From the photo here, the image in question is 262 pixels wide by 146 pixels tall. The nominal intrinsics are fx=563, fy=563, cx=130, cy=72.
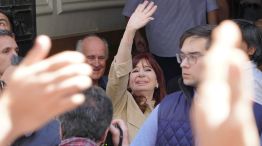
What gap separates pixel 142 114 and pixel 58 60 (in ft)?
7.83

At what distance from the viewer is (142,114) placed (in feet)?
10.4

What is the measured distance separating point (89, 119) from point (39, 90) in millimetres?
1108

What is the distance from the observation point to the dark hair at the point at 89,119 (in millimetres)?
1860

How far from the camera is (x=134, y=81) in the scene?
3.37 metres

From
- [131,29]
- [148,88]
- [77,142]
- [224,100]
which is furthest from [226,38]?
[148,88]

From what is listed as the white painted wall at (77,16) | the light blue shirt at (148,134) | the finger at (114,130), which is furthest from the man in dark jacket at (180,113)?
the white painted wall at (77,16)

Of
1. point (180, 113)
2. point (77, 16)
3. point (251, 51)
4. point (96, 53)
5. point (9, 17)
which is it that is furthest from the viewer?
point (77, 16)

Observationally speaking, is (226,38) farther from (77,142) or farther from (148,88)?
(148,88)

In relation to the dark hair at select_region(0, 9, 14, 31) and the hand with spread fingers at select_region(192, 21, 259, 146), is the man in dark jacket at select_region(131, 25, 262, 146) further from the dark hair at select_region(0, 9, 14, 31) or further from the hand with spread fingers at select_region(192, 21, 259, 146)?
the dark hair at select_region(0, 9, 14, 31)

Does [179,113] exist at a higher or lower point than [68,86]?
lower

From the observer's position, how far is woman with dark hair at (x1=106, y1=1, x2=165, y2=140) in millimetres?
3088

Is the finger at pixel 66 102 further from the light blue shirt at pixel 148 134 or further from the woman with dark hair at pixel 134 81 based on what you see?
the woman with dark hair at pixel 134 81

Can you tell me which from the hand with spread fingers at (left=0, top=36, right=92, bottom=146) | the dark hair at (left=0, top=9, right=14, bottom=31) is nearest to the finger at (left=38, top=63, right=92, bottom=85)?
the hand with spread fingers at (left=0, top=36, right=92, bottom=146)

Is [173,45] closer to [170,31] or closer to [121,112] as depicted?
[170,31]
